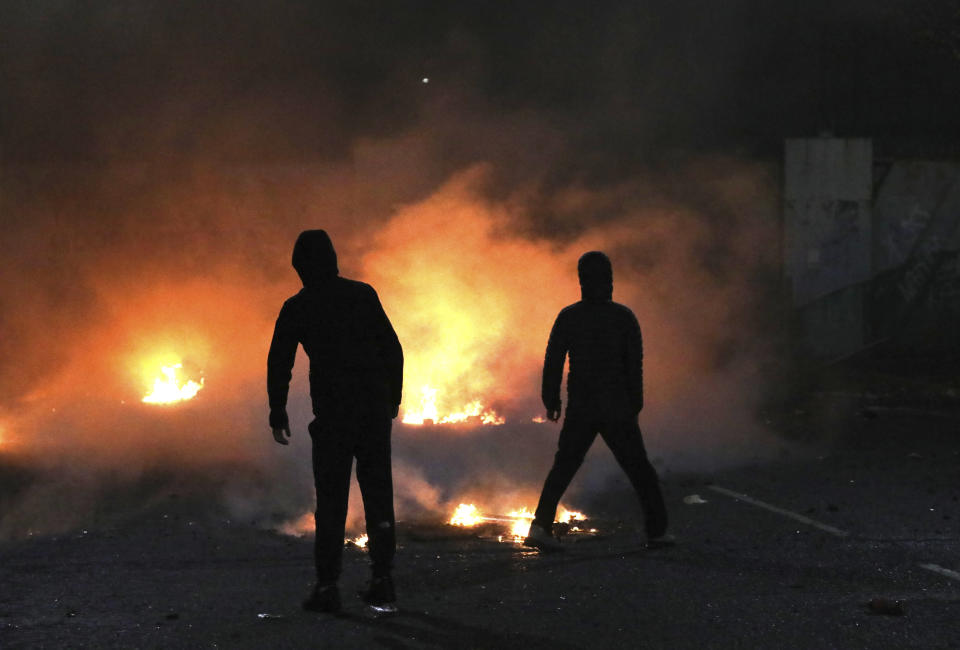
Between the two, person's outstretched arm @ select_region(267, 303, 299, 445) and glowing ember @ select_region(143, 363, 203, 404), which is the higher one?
glowing ember @ select_region(143, 363, 203, 404)

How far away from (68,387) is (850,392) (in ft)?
32.4

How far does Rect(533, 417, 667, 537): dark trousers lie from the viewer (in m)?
5.59

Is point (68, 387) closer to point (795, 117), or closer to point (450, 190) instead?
point (450, 190)

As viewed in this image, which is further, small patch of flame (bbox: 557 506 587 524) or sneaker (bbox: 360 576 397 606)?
small patch of flame (bbox: 557 506 587 524)

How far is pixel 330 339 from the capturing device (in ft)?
14.6

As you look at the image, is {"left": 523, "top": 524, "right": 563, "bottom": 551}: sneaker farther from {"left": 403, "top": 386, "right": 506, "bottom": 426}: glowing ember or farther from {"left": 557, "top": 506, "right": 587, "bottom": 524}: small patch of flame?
{"left": 403, "top": 386, "right": 506, "bottom": 426}: glowing ember

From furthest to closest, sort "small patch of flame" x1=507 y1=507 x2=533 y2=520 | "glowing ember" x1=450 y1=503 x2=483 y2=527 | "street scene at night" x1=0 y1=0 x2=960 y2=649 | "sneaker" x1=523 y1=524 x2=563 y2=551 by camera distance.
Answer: "small patch of flame" x1=507 y1=507 x2=533 y2=520 < "glowing ember" x1=450 y1=503 x2=483 y2=527 < "sneaker" x1=523 y1=524 x2=563 y2=551 < "street scene at night" x1=0 y1=0 x2=960 y2=649

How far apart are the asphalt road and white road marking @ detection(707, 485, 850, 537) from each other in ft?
0.07

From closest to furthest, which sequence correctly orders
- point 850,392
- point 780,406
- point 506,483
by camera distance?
1. point 506,483
2. point 780,406
3. point 850,392

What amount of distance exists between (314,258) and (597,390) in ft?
6.24

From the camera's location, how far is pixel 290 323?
14.6ft

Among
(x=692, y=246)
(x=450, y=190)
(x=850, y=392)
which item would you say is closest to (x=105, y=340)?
(x=450, y=190)

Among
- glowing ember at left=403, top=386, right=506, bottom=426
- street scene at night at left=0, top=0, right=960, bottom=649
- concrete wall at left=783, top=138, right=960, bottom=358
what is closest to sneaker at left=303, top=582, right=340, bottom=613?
street scene at night at left=0, top=0, right=960, bottom=649

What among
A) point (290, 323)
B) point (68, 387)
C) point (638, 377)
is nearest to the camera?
point (290, 323)
